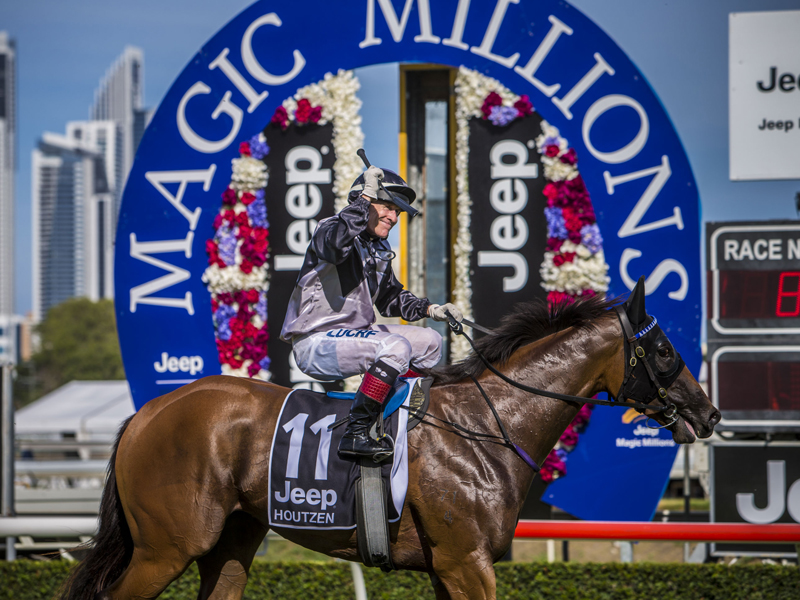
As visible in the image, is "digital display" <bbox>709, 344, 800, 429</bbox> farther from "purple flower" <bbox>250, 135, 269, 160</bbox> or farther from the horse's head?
"purple flower" <bbox>250, 135, 269, 160</bbox>

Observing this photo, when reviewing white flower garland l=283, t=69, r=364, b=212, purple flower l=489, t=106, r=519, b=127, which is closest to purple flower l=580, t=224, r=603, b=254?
purple flower l=489, t=106, r=519, b=127

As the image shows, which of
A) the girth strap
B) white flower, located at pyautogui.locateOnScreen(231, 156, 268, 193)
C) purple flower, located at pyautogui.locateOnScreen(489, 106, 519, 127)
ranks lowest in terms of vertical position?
the girth strap

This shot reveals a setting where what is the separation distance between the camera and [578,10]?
4996mm

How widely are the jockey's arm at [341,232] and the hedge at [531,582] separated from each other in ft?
8.73

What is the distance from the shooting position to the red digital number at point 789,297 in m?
4.55

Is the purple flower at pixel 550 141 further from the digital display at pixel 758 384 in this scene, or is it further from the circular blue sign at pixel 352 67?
the digital display at pixel 758 384

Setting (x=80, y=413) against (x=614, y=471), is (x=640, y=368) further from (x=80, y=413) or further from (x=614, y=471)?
(x=80, y=413)

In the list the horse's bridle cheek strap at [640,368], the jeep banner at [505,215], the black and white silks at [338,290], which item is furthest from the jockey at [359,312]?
the jeep banner at [505,215]

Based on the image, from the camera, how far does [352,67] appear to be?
516cm

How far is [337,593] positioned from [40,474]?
6.95 metres

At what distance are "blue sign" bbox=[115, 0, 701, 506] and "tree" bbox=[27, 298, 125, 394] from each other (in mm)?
45798

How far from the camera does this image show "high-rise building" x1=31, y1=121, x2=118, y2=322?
155875 mm

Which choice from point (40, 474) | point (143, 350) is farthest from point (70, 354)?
point (143, 350)

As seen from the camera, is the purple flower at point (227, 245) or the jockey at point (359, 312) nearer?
the jockey at point (359, 312)
